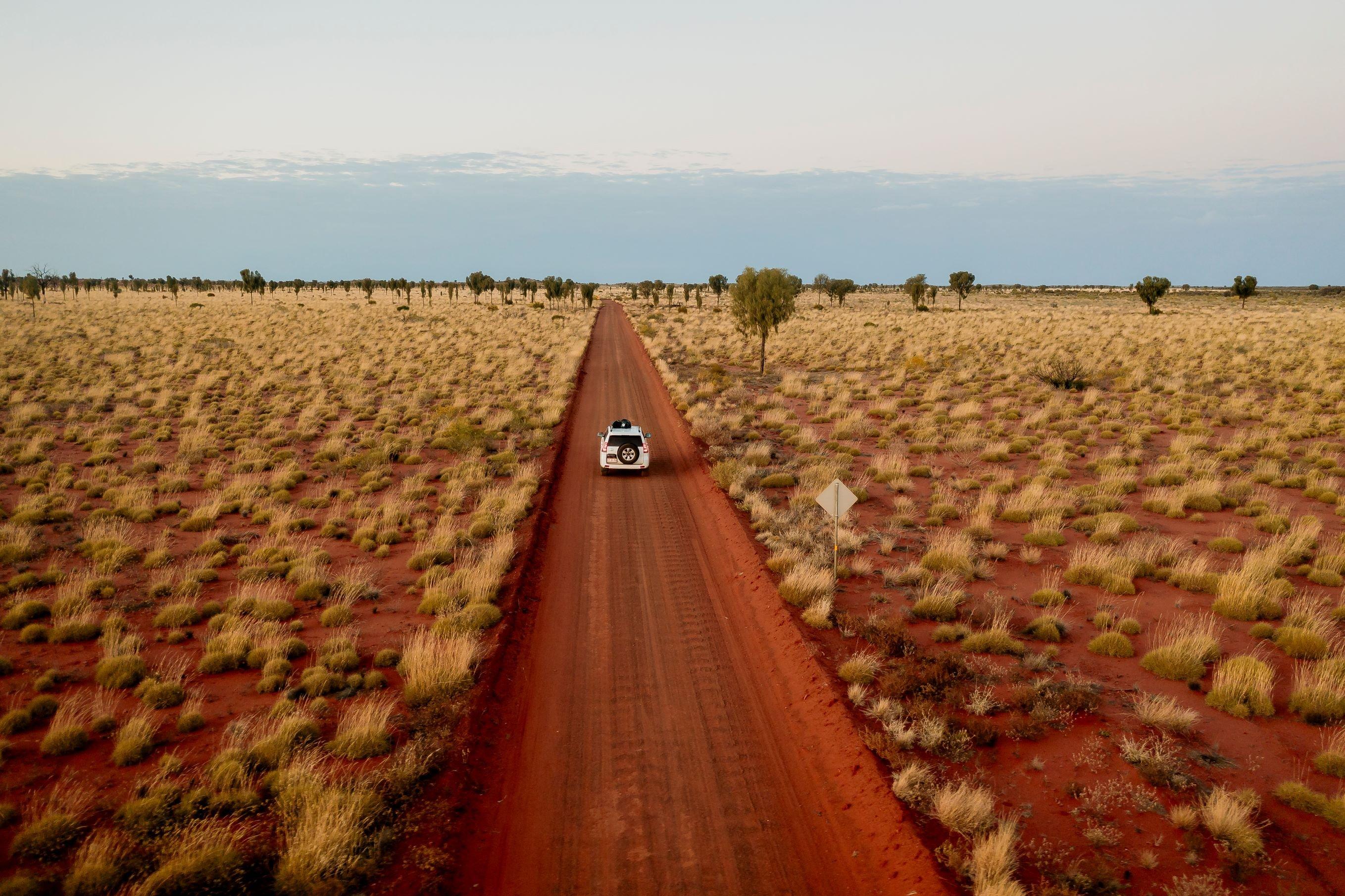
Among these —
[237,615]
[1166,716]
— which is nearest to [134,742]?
[237,615]

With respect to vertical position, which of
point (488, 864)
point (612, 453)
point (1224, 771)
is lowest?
point (488, 864)

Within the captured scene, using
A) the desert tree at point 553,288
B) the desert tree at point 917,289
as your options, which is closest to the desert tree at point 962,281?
the desert tree at point 917,289

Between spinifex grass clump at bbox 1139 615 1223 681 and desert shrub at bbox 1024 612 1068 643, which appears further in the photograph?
desert shrub at bbox 1024 612 1068 643

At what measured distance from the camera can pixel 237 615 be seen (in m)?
12.4

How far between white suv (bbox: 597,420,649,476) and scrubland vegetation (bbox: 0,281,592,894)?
2.34 meters

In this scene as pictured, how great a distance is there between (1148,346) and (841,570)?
43.7 meters

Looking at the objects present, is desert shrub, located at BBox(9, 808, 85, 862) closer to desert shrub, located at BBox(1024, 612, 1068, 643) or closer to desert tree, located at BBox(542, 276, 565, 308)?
desert shrub, located at BBox(1024, 612, 1068, 643)

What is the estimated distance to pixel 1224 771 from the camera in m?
8.51

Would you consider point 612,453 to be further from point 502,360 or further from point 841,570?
point 502,360

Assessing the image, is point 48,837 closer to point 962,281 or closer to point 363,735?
point 363,735

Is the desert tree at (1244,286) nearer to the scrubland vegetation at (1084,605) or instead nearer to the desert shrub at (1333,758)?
the scrubland vegetation at (1084,605)

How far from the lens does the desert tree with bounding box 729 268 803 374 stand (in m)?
41.0

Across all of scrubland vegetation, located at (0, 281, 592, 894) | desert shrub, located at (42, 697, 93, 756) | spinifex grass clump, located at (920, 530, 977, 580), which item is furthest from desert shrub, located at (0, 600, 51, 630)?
spinifex grass clump, located at (920, 530, 977, 580)

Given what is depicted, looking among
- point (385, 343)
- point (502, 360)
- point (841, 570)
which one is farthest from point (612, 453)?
point (385, 343)
